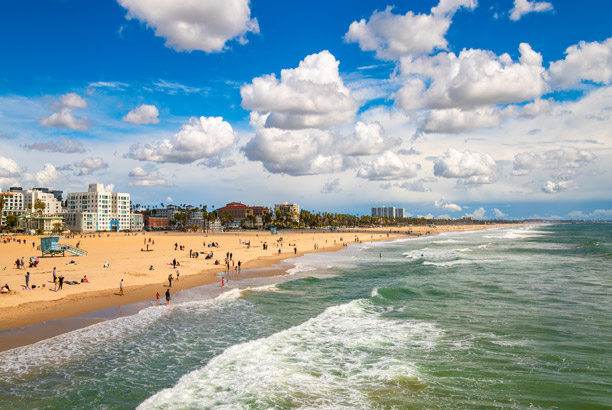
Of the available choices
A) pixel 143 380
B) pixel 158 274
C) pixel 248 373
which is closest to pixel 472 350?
pixel 248 373

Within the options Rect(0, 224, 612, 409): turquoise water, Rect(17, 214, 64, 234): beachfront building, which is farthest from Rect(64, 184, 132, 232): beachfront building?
Rect(0, 224, 612, 409): turquoise water

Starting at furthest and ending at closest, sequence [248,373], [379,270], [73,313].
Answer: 1. [379,270]
2. [73,313]
3. [248,373]

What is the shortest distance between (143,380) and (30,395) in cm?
367

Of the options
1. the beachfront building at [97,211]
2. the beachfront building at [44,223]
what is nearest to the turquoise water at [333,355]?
the beachfront building at [44,223]

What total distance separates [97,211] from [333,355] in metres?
192

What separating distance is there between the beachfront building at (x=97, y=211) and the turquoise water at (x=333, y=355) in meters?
168

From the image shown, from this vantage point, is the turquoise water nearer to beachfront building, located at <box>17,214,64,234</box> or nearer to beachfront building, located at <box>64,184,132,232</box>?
beachfront building, located at <box>17,214,64,234</box>

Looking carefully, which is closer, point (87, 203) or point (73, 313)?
point (73, 313)

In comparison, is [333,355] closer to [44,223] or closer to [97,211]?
[44,223]

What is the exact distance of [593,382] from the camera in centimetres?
1414

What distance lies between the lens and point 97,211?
180875mm

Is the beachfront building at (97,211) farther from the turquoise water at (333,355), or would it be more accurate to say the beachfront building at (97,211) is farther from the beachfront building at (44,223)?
the turquoise water at (333,355)

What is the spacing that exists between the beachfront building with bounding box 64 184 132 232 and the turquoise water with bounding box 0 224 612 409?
16762 cm

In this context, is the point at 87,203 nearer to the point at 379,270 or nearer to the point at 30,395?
the point at 379,270
